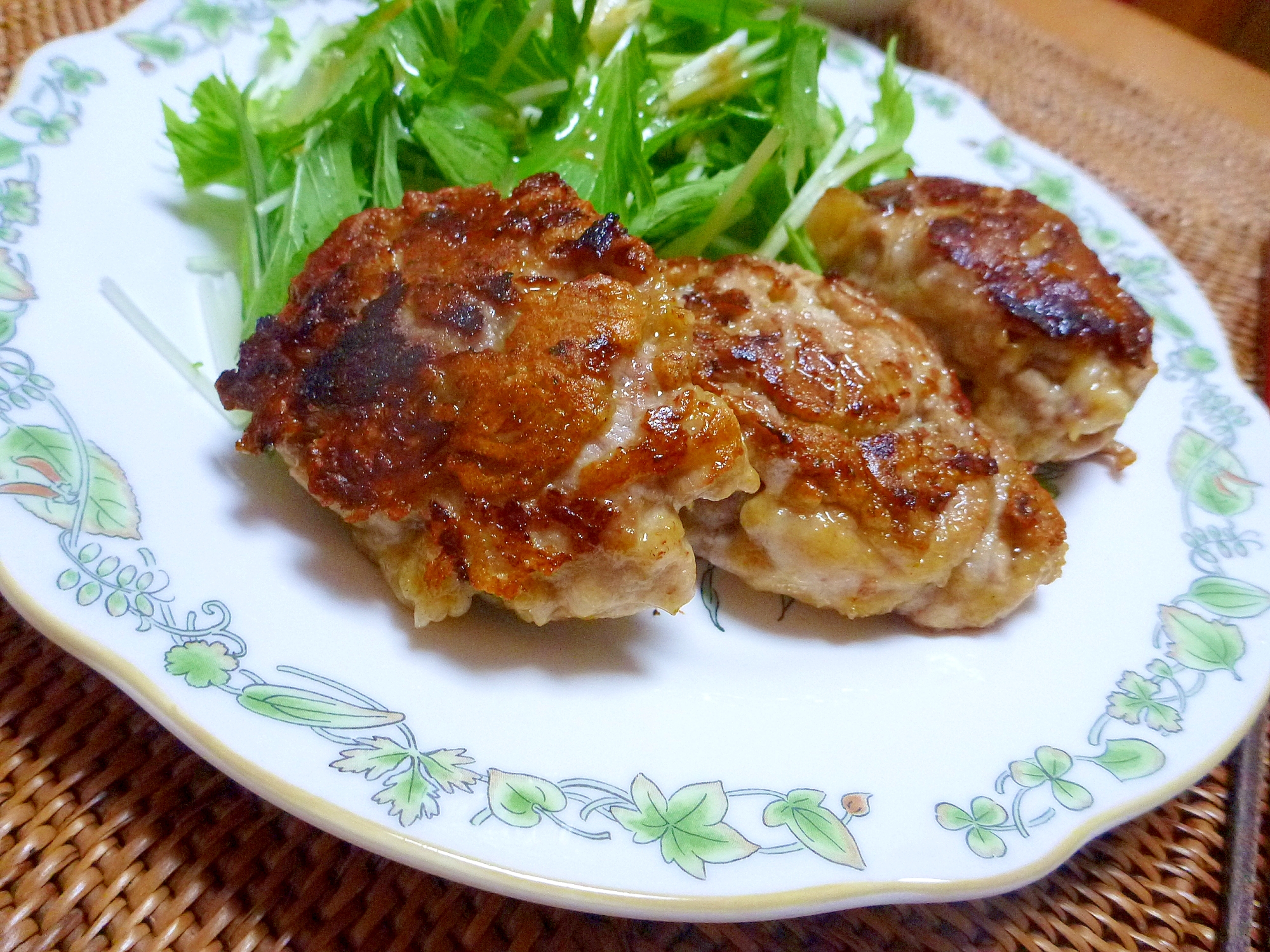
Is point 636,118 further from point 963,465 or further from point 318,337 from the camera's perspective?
point 963,465

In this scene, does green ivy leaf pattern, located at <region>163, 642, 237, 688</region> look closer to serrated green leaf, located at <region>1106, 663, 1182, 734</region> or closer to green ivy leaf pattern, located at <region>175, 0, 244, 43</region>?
serrated green leaf, located at <region>1106, 663, 1182, 734</region>

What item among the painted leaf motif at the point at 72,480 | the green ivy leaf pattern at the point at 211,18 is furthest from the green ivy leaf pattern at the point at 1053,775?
the green ivy leaf pattern at the point at 211,18

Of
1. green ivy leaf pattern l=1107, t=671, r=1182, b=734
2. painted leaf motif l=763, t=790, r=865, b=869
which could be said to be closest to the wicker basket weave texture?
painted leaf motif l=763, t=790, r=865, b=869

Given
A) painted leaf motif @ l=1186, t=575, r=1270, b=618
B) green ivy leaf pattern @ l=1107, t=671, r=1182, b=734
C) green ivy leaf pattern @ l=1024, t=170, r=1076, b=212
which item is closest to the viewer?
green ivy leaf pattern @ l=1107, t=671, r=1182, b=734

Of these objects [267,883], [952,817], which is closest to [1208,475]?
[952,817]

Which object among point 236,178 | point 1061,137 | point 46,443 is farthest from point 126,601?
point 1061,137
